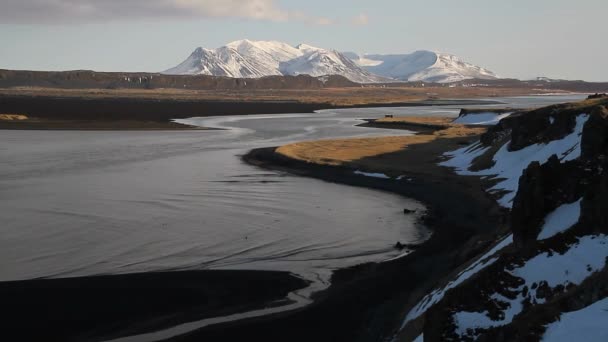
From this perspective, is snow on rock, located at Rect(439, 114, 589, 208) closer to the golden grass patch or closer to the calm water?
the calm water

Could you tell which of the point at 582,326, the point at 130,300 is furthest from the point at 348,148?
the point at 582,326

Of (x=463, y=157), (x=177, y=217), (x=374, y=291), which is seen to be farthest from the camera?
(x=463, y=157)

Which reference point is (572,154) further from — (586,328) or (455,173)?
(586,328)

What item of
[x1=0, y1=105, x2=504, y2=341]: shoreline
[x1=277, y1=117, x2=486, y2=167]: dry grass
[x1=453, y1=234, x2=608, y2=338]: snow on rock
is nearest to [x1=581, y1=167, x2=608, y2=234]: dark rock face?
[x1=453, y1=234, x2=608, y2=338]: snow on rock

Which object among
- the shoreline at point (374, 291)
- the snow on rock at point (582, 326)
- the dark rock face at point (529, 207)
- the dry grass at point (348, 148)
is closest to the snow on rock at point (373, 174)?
the dry grass at point (348, 148)

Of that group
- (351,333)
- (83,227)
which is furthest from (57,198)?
(351,333)

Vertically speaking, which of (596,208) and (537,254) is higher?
(596,208)

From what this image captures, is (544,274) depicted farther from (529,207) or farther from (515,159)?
(515,159)
